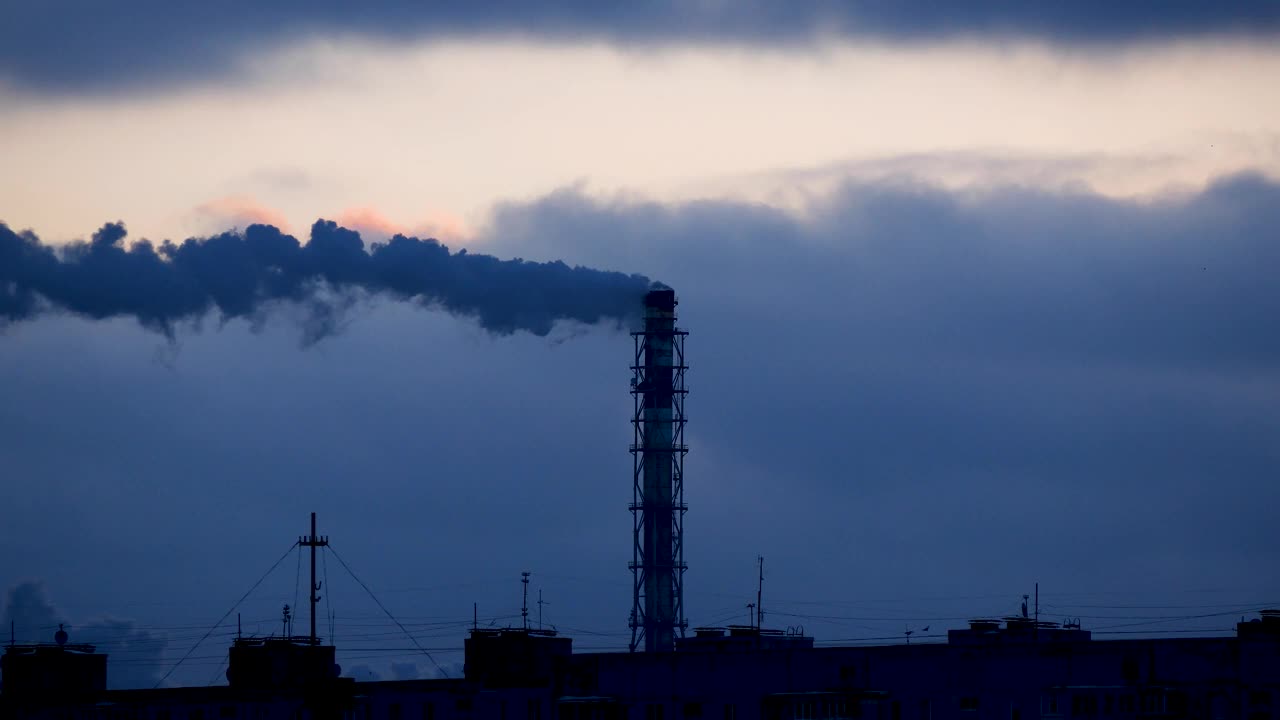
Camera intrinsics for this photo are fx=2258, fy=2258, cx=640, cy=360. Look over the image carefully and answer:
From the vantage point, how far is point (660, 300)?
119375 mm

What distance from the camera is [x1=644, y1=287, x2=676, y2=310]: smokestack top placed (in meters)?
119

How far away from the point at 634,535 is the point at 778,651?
47.0 metres

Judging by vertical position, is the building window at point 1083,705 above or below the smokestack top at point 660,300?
below

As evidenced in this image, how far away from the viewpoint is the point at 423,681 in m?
76.6

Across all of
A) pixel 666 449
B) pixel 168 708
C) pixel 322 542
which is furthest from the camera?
pixel 666 449

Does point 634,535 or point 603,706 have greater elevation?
point 634,535

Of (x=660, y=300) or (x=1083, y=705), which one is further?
(x=660, y=300)

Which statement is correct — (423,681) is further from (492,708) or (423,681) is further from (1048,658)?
(1048,658)

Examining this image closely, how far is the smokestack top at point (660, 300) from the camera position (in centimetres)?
11919

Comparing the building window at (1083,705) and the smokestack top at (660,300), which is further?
the smokestack top at (660,300)

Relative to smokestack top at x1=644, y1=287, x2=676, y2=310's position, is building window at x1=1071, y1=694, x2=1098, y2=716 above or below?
below

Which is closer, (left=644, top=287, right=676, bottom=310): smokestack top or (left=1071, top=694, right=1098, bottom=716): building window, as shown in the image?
(left=1071, top=694, right=1098, bottom=716): building window

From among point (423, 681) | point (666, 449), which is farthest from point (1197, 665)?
point (666, 449)

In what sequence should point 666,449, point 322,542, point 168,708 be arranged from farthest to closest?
point 666,449, point 322,542, point 168,708
